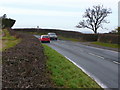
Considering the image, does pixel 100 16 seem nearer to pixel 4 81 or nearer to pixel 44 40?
pixel 44 40

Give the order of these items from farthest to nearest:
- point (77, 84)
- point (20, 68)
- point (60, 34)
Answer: point (60, 34), point (77, 84), point (20, 68)

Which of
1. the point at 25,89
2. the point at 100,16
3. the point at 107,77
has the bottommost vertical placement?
the point at 107,77

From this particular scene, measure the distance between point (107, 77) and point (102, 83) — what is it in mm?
1377

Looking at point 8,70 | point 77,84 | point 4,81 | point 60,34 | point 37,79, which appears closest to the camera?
point 4,81

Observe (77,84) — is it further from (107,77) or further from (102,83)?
(107,77)

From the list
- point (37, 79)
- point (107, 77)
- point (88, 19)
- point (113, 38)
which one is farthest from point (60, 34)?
point (37, 79)

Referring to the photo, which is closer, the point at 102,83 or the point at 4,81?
the point at 4,81

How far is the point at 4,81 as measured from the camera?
6.09m

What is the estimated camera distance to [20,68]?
7746 millimetres

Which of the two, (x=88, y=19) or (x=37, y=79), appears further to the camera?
(x=88, y=19)

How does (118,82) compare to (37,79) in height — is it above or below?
below

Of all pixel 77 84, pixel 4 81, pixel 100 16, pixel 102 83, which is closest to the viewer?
pixel 4 81

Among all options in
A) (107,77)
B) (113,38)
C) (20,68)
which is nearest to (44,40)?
(113,38)

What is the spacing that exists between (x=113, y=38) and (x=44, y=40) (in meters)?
14.3
